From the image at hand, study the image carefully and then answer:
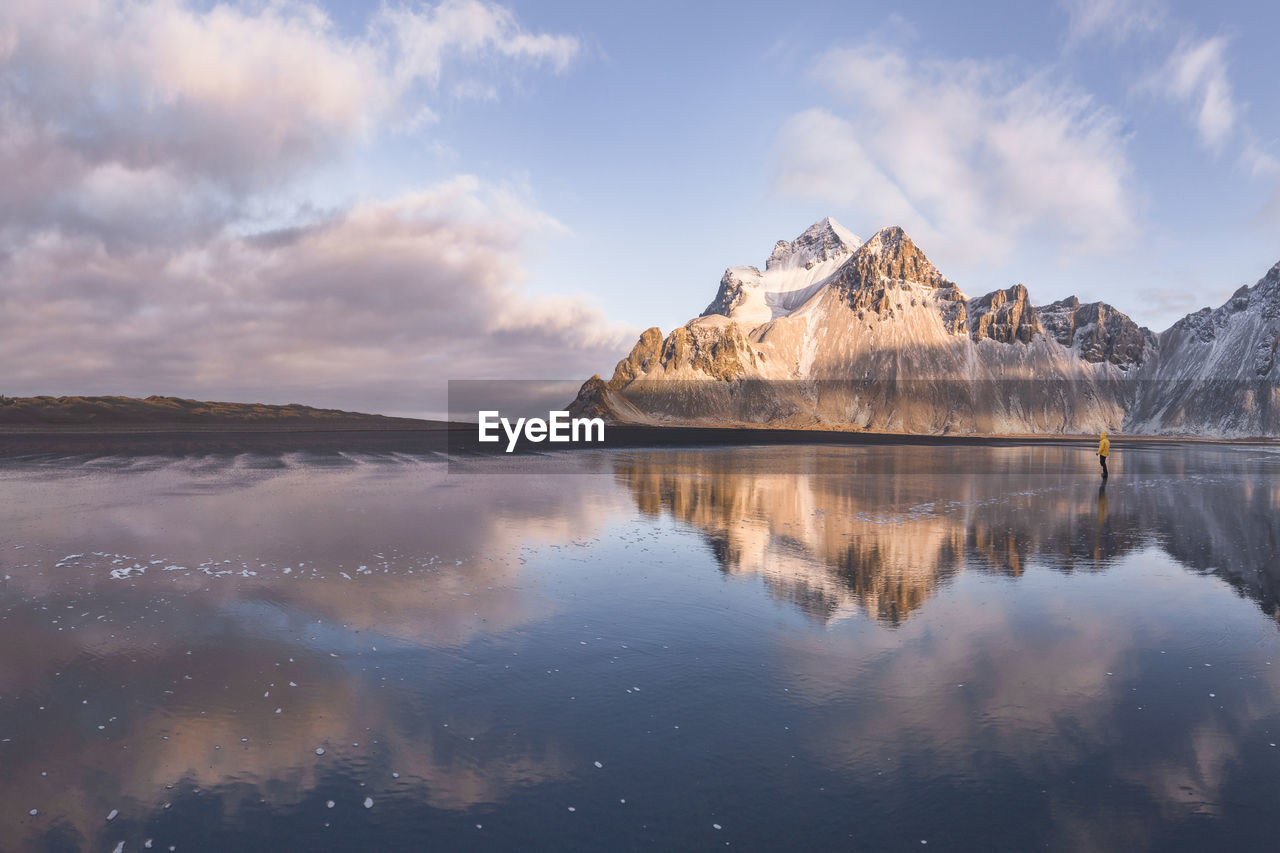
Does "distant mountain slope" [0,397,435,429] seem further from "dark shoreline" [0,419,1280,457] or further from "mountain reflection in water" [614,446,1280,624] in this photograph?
"mountain reflection in water" [614,446,1280,624]

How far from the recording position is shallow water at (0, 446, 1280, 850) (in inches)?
272

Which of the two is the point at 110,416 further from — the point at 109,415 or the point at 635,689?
the point at 635,689

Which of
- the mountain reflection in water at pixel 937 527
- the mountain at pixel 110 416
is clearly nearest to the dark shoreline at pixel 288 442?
the mountain at pixel 110 416

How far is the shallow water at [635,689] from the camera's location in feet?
22.7

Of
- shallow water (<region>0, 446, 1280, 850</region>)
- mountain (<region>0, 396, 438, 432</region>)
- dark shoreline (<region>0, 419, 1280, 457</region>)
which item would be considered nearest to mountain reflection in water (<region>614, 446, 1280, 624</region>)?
shallow water (<region>0, 446, 1280, 850</region>)

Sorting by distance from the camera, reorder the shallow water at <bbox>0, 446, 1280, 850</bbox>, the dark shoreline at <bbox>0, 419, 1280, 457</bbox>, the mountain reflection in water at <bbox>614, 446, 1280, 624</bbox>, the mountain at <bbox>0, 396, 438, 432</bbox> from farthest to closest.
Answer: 1. the mountain at <bbox>0, 396, 438, 432</bbox>
2. the dark shoreline at <bbox>0, 419, 1280, 457</bbox>
3. the mountain reflection in water at <bbox>614, 446, 1280, 624</bbox>
4. the shallow water at <bbox>0, 446, 1280, 850</bbox>

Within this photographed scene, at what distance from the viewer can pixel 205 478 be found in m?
40.8

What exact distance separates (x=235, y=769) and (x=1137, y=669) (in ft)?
40.8

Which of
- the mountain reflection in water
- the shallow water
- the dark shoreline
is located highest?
the dark shoreline

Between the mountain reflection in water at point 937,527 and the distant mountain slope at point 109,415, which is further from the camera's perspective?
the distant mountain slope at point 109,415

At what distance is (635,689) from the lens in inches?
391

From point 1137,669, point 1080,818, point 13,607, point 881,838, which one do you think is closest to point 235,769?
point 881,838

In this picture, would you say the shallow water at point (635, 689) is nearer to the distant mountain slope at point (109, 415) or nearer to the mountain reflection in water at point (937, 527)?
the mountain reflection in water at point (937, 527)

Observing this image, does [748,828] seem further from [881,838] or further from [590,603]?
[590,603]
